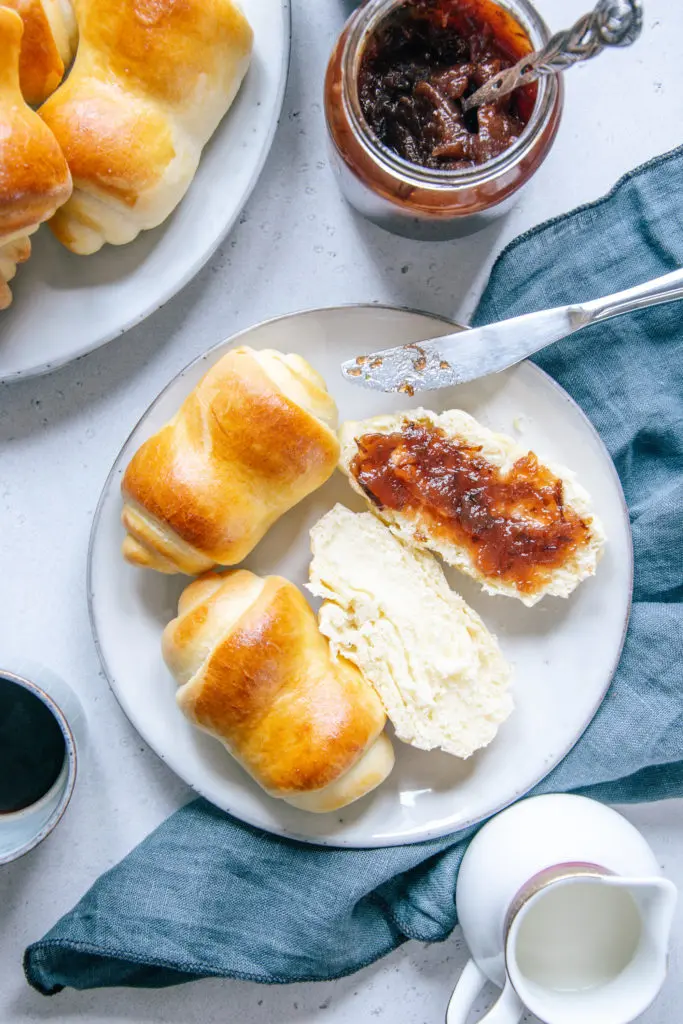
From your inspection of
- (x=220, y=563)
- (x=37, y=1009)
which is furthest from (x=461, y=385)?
(x=37, y=1009)

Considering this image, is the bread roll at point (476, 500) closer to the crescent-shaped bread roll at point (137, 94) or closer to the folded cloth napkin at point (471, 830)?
the folded cloth napkin at point (471, 830)

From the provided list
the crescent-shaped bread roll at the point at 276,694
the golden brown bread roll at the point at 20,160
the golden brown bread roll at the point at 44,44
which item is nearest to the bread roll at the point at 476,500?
the crescent-shaped bread roll at the point at 276,694

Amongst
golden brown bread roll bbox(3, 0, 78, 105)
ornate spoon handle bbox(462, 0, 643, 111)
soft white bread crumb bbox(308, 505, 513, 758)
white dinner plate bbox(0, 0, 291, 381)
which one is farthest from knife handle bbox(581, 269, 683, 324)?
golden brown bread roll bbox(3, 0, 78, 105)

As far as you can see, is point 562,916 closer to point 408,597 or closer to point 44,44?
point 408,597

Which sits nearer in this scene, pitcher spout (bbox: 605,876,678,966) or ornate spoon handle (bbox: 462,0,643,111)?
ornate spoon handle (bbox: 462,0,643,111)

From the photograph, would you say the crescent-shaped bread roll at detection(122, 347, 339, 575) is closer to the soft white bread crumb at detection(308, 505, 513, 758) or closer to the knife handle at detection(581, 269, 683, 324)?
the soft white bread crumb at detection(308, 505, 513, 758)

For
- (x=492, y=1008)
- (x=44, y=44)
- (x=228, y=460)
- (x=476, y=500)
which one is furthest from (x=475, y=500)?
(x=44, y=44)
